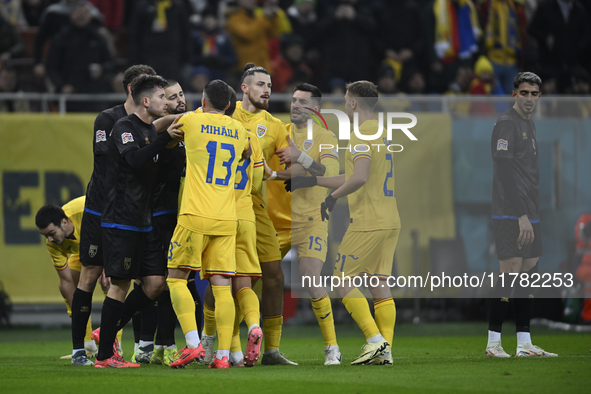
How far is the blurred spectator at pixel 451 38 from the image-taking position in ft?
42.5

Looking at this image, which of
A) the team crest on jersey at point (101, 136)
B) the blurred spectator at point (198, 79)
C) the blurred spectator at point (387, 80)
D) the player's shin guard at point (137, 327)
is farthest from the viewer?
the blurred spectator at point (387, 80)

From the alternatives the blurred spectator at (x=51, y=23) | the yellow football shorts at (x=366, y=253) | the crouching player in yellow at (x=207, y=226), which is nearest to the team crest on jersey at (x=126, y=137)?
the crouching player in yellow at (x=207, y=226)

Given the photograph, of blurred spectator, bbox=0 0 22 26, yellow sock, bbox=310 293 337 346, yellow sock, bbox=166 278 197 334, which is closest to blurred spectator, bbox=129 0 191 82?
blurred spectator, bbox=0 0 22 26

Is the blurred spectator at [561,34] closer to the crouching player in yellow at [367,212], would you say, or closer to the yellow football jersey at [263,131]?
the crouching player in yellow at [367,212]

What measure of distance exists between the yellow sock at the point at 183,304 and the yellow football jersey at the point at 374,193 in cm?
160

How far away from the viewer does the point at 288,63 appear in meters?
13.1

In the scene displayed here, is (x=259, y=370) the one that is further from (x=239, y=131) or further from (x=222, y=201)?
(x=239, y=131)

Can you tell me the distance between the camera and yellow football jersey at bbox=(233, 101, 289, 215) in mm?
6812

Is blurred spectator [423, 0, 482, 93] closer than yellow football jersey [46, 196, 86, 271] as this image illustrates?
No

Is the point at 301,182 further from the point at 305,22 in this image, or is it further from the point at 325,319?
the point at 305,22

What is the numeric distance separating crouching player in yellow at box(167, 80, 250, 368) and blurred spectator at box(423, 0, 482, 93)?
306 inches

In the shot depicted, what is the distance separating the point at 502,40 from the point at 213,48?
487 centimetres

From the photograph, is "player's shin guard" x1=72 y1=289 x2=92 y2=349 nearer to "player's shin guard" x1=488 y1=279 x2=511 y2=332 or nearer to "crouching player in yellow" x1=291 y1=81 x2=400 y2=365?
"crouching player in yellow" x1=291 y1=81 x2=400 y2=365

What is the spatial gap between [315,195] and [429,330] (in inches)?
185
